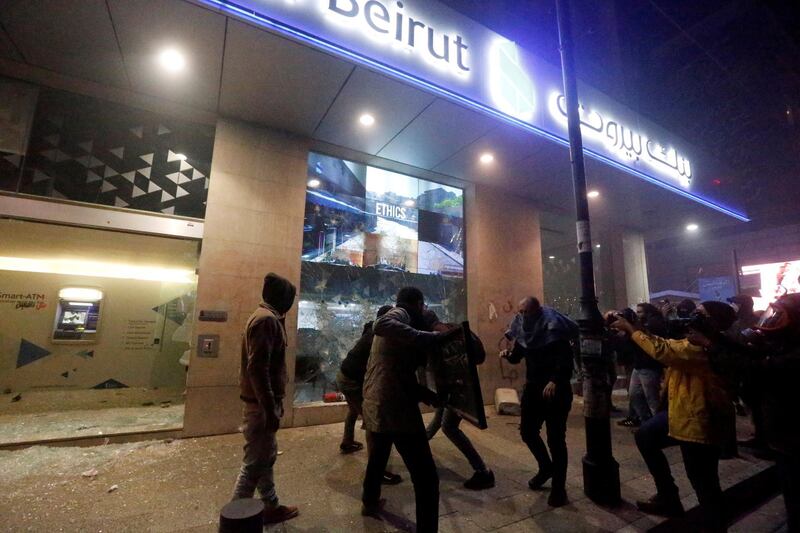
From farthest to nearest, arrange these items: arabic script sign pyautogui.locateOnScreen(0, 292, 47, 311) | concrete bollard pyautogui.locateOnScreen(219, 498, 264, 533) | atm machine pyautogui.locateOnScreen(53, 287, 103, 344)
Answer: atm machine pyautogui.locateOnScreen(53, 287, 103, 344) < arabic script sign pyautogui.locateOnScreen(0, 292, 47, 311) < concrete bollard pyautogui.locateOnScreen(219, 498, 264, 533)

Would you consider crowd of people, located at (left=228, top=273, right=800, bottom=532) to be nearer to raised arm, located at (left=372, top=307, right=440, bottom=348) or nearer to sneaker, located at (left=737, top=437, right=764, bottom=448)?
raised arm, located at (left=372, top=307, right=440, bottom=348)

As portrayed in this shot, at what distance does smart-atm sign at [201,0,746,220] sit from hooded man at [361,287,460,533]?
3364 mm

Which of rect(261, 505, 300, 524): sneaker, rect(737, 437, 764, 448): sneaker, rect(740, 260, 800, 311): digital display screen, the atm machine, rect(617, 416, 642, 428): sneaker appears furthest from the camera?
rect(740, 260, 800, 311): digital display screen

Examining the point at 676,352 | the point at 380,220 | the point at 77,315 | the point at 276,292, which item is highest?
the point at 380,220

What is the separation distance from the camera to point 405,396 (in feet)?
8.47

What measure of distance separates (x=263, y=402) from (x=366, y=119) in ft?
14.8

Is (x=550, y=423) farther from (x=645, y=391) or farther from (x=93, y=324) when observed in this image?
(x=93, y=324)

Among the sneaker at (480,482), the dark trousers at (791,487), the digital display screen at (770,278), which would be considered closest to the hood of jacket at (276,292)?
the sneaker at (480,482)

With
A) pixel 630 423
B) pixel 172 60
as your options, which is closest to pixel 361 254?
pixel 172 60

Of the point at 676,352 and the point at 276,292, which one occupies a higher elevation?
the point at 276,292

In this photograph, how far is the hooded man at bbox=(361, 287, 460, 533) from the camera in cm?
244

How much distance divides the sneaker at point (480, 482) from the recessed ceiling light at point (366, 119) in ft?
16.4

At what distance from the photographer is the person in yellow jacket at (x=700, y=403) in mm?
2674

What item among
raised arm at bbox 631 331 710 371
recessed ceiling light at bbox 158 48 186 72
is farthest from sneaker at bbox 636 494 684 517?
recessed ceiling light at bbox 158 48 186 72
